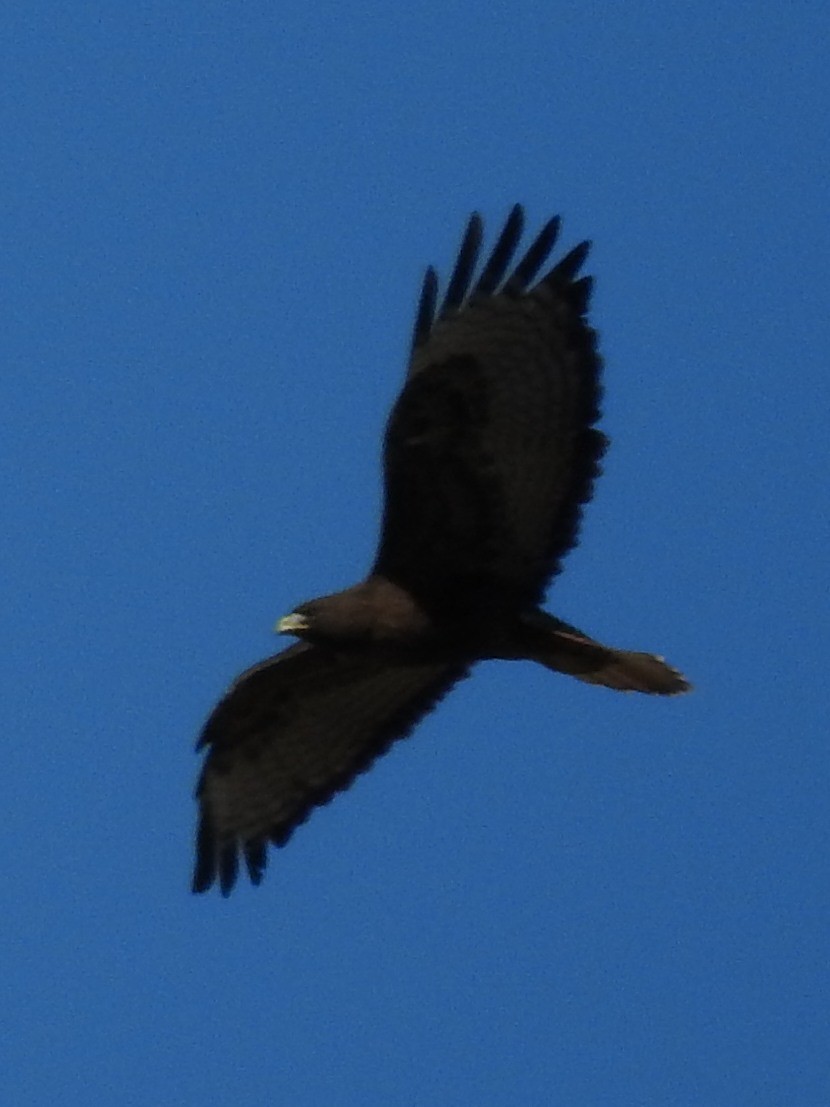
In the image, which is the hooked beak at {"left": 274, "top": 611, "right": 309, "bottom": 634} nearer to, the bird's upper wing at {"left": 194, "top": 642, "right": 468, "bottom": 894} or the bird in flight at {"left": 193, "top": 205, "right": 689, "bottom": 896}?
the bird in flight at {"left": 193, "top": 205, "right": 689, "bottom": 896}

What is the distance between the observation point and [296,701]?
10.1 metres

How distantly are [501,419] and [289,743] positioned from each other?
6.04 feet

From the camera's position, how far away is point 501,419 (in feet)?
29.7

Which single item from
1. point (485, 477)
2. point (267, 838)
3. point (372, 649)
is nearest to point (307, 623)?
point (372, 649)

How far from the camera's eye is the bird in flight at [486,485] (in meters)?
8.95

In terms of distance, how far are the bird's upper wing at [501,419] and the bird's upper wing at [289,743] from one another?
90 cm

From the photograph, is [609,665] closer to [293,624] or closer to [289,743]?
[293,624]

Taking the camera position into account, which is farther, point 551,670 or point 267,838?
point 267,838

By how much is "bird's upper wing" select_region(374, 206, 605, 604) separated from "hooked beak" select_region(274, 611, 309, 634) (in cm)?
42

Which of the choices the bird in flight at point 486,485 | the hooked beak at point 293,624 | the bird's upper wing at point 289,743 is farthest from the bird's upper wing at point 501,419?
the bird's upper wing at point 289,743

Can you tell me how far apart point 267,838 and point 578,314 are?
8.64 feet

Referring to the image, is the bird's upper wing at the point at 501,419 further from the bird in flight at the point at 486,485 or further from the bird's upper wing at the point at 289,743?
the bird's upper wing at the point at 289,743

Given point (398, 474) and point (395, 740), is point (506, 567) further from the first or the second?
point (395, 740)

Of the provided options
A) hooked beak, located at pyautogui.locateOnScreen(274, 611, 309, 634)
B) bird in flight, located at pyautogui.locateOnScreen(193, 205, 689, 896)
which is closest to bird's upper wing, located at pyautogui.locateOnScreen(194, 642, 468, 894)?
bird in flight, located at pyautogui.locateOnScreen(193, 205, 689, 896)
